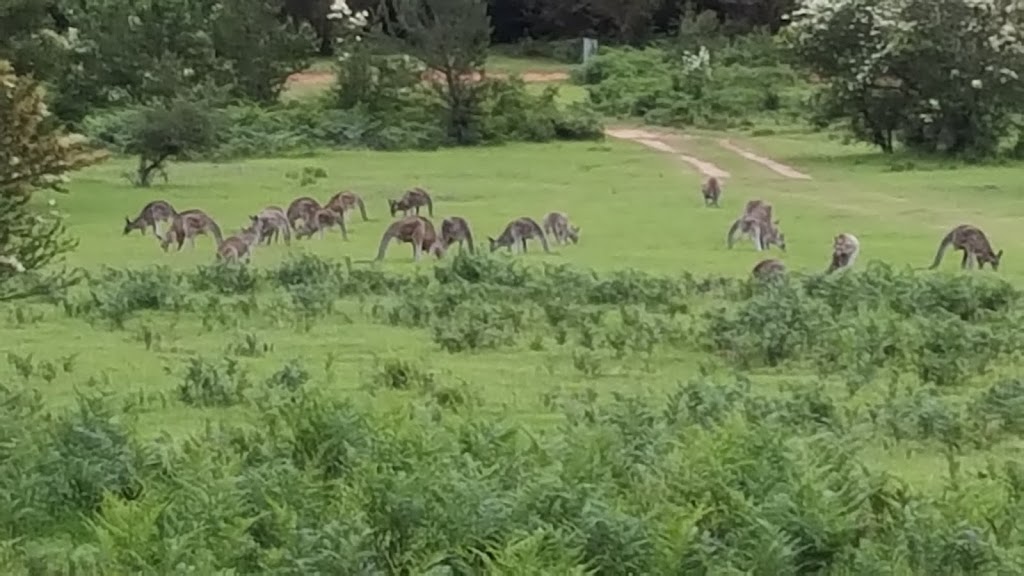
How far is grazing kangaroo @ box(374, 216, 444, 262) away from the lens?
2236 centimetres

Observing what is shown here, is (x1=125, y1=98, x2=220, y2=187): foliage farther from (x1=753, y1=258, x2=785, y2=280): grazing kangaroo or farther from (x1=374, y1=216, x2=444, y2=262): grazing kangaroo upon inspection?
(x1=753, y1=258, x2=785, y2=280): grazing kangaroo

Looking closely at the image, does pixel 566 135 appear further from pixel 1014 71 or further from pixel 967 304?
pixel 967 304

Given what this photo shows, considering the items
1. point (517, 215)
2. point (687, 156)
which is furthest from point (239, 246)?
point (687, 156)

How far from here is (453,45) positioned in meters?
41.6

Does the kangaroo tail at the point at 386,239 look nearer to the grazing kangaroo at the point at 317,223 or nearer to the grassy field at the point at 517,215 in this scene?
the grassy field at the point at 517,215

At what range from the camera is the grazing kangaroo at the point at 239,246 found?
21.6 m

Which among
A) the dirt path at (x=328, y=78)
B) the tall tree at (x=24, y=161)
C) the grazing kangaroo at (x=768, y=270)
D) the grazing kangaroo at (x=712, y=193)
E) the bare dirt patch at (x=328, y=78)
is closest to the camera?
the tall tree at (x=24, y=161)

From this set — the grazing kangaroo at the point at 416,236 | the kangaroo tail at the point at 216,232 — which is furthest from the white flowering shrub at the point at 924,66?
the kangaroo tail at the point at 216,232

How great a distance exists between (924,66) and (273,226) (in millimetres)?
16422

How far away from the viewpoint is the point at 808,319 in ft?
52.6

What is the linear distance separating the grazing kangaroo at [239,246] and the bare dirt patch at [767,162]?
12909mm

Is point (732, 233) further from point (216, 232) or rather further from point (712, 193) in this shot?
point (216, 232)

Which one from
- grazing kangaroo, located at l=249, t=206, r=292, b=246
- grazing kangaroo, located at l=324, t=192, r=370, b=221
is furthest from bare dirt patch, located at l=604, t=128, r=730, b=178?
grazing kangaroo, located at l=249, t=206, r=292, b=246

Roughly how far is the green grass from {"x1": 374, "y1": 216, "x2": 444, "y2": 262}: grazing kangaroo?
0.27 m
